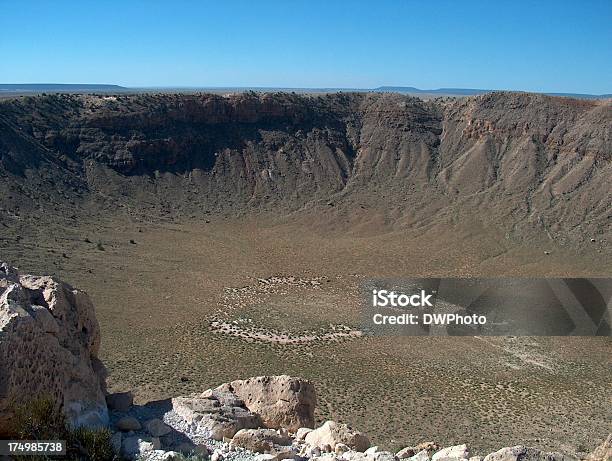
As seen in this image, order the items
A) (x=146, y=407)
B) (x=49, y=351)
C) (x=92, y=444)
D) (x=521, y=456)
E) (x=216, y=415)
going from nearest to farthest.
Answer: (x=92, y=444), (x=521, y=456), (x=49, y=351), (x=216, y=415), (x=146, y=407)

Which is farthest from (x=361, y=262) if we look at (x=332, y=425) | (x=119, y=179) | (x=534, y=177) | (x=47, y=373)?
(x=47, y=373)

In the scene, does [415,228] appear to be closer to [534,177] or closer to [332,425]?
[534,177]

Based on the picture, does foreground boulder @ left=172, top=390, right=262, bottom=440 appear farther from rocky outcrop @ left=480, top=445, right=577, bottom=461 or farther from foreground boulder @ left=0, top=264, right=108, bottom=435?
rocky outcrop @ left=480, top=445, right=577, bottom=461

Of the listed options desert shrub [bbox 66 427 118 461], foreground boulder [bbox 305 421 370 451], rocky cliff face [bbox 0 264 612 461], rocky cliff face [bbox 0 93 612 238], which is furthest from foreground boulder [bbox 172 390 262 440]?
rocky cliff face [bbox 0 93 612 238]

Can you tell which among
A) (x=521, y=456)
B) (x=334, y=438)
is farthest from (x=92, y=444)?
(x=521, y=456)

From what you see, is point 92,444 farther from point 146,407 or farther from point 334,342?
point 334,342

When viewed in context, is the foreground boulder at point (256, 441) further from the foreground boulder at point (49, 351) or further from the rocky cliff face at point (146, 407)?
the foreground boulder at point (49, 351)
